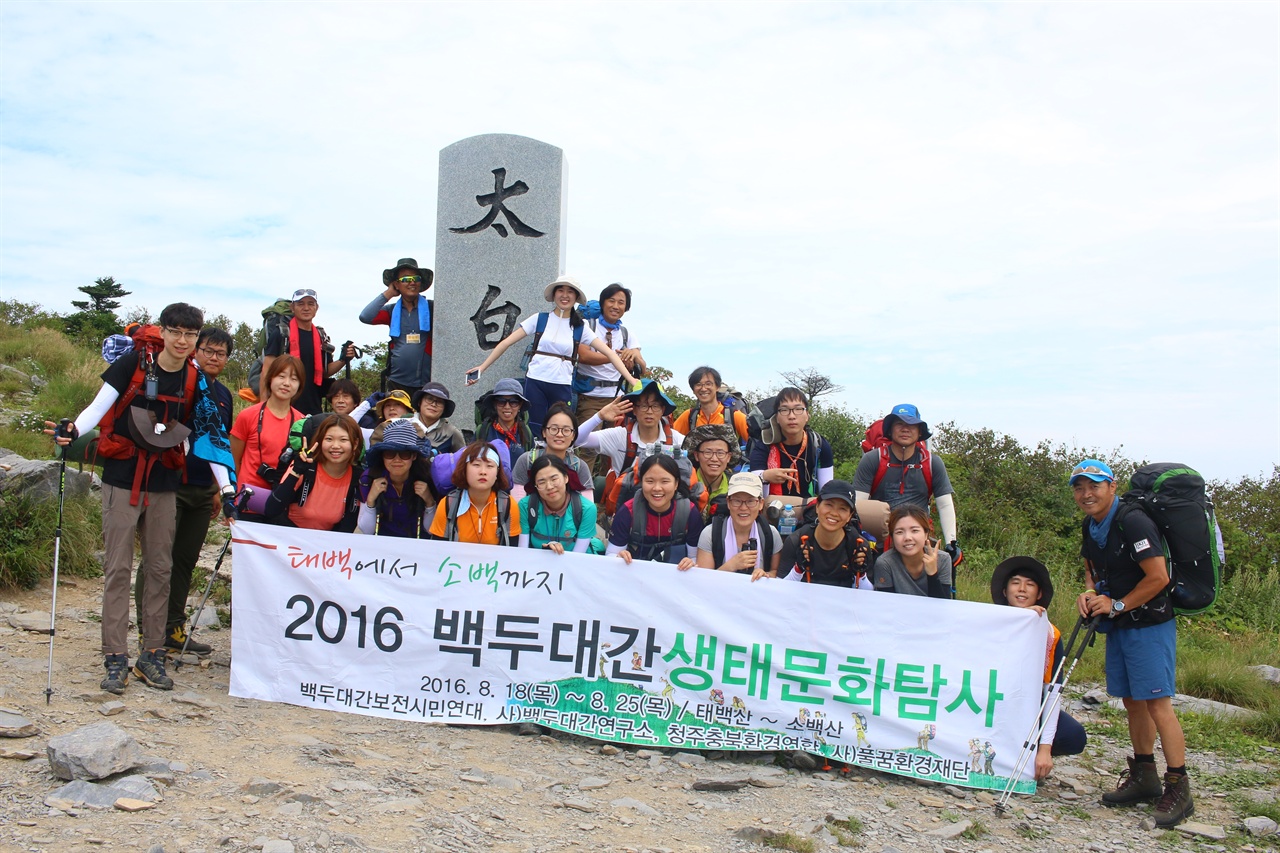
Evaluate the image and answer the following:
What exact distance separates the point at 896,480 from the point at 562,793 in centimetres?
315

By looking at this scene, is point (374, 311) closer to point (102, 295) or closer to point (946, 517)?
point (946, 517)

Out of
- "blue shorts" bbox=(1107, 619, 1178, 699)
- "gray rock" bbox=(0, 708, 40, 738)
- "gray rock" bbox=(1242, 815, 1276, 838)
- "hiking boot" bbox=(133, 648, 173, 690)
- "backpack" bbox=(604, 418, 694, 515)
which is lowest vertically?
"gray rock" bbox=(1242, 815, 1276, 838)

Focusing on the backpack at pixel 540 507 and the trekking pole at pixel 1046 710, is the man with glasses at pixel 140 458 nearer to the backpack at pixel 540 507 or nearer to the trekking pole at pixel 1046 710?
the backpack at pixel 540 507

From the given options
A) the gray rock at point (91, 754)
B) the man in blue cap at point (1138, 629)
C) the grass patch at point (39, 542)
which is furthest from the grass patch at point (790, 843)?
the grass patch at point (39, 542)

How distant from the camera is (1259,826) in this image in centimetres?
483

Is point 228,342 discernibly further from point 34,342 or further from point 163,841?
point 34,342

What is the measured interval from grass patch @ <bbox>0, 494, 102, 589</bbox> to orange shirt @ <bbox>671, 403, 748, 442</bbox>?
4.99 meters

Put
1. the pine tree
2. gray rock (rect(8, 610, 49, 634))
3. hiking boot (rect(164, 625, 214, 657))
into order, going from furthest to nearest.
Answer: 1. the pine tree
2. gray rock (rect(8, 610, 49, 634))
3. hiking boot (rect(164, 625, 214, 657))

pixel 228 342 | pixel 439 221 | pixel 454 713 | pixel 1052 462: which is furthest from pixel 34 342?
pixel 1052 462

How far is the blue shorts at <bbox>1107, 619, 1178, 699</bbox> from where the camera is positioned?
15.5 feet

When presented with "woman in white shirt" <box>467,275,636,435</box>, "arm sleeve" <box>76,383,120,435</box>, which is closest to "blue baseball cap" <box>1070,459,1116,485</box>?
"woman in white shirt" <box>467,275,636,435</box>

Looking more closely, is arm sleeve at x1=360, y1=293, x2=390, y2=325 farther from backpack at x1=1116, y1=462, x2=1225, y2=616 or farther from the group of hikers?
backpack at x1=1116, y1=462, x2=1225, y2=616

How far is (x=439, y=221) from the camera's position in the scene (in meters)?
9.11

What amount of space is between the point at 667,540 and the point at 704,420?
5.56 ft
